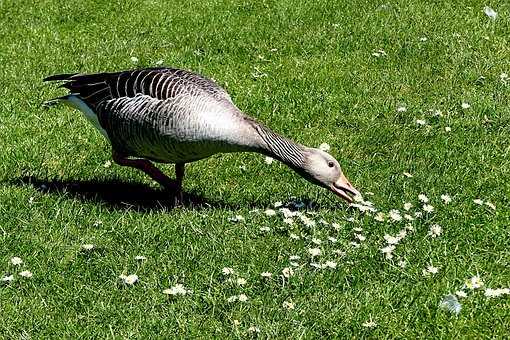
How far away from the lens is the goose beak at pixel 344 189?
6.65m

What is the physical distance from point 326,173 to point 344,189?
22 cm

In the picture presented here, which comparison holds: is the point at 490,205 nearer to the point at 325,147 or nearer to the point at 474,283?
the point at 474,283

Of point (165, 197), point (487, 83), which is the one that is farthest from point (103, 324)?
point (487, 83)

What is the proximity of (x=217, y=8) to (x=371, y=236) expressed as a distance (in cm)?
601

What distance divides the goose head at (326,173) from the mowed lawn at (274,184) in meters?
0.17

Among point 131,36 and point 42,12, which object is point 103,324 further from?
point 42,12

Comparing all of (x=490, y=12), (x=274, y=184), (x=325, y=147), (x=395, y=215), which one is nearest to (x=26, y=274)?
(x=274, y=184)

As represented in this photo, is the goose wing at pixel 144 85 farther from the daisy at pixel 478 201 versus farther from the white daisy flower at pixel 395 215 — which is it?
the daisy at pixel 478 201

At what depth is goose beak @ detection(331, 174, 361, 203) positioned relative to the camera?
262 inches

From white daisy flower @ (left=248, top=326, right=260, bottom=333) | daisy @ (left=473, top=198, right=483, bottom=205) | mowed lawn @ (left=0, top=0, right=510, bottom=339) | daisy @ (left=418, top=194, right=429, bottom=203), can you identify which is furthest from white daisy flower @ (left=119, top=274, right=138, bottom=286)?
daisy @ (left=473, top=198, right=483, bottom=205)

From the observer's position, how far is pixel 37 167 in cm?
752

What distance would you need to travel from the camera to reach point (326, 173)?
6.56 meters

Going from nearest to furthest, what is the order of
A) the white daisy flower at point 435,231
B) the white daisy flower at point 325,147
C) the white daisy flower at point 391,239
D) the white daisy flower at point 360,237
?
the white daisy flower at point 391,239 → the white daisy flower at point 360,237 → the white daisy flower at point 435,231 → the white daisy flower at point 325,147

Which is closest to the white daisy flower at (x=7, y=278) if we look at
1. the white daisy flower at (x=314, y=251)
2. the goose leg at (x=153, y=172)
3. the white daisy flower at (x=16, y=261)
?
the white daisy flower at (x=16, y=261)
